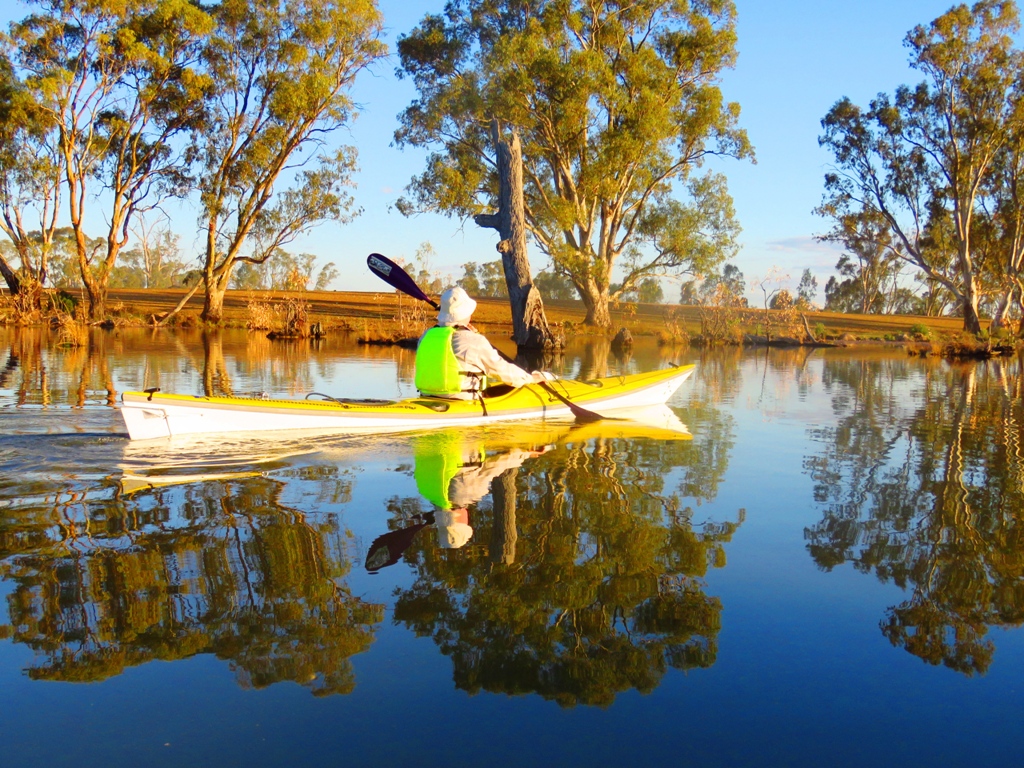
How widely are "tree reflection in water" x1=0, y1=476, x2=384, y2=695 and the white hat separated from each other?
10.9 feet

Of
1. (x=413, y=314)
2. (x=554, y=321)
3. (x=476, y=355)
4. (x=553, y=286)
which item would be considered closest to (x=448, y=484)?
(x=476, y=355)

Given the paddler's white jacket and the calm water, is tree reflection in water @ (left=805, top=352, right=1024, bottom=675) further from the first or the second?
the paddler's white jacket

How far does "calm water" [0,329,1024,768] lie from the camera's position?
279 centimetres

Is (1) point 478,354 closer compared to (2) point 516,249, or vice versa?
(1) point 478,354

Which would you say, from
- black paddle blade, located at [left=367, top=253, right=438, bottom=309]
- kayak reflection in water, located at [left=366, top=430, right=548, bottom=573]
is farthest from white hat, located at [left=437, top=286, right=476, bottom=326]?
black paddle blade, located at [left=367, top=253, right=438, bottom=309]

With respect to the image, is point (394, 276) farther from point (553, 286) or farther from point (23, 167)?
point (553, 286)

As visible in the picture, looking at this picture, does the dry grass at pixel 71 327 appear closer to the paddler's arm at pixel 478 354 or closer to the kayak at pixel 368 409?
the kayak at pixel 368 409

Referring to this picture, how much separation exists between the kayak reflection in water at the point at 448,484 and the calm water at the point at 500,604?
4 cm

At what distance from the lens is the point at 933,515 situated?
565 cm

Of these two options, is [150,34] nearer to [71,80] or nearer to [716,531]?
[71,80]

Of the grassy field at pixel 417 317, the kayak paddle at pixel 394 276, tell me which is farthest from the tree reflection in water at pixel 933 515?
the grassy field at pixel 417 317

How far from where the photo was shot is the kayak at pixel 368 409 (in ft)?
A: 23.3

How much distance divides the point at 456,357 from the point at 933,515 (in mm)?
4329

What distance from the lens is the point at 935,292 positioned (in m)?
54.5
